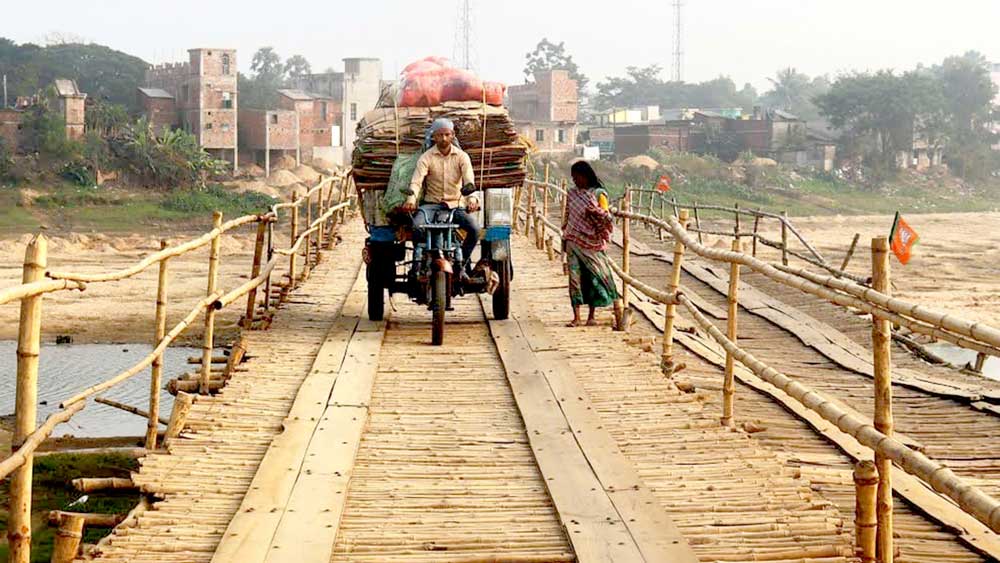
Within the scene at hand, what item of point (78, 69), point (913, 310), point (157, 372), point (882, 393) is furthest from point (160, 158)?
point (913, 310)

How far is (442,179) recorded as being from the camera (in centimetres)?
835

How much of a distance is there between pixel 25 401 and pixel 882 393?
2578 mm

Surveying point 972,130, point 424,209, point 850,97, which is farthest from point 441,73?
point 972,130

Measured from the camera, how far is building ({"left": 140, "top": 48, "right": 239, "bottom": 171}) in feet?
140

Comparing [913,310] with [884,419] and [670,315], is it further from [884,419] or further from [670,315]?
[670,315]

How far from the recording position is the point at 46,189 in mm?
34750

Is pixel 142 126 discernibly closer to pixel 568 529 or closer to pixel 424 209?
pixel 424 209

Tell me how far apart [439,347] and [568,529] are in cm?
376

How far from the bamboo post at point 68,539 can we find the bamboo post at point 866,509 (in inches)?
92.6

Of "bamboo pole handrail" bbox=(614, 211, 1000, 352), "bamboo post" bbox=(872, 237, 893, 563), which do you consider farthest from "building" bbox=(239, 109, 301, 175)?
"bamboo post" bbox=(872, 237, 893, 563)

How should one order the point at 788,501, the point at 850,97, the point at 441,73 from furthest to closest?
the point at 850,97 < the point at 441,73 < the point at 788,501

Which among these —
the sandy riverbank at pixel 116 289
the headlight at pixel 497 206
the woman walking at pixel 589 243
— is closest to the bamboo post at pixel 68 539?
the headlight at pixel 497 206

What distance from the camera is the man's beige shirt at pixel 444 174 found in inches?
328

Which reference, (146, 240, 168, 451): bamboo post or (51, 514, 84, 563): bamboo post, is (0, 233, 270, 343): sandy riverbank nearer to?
(146, 240, 168, 451): bamboo post
